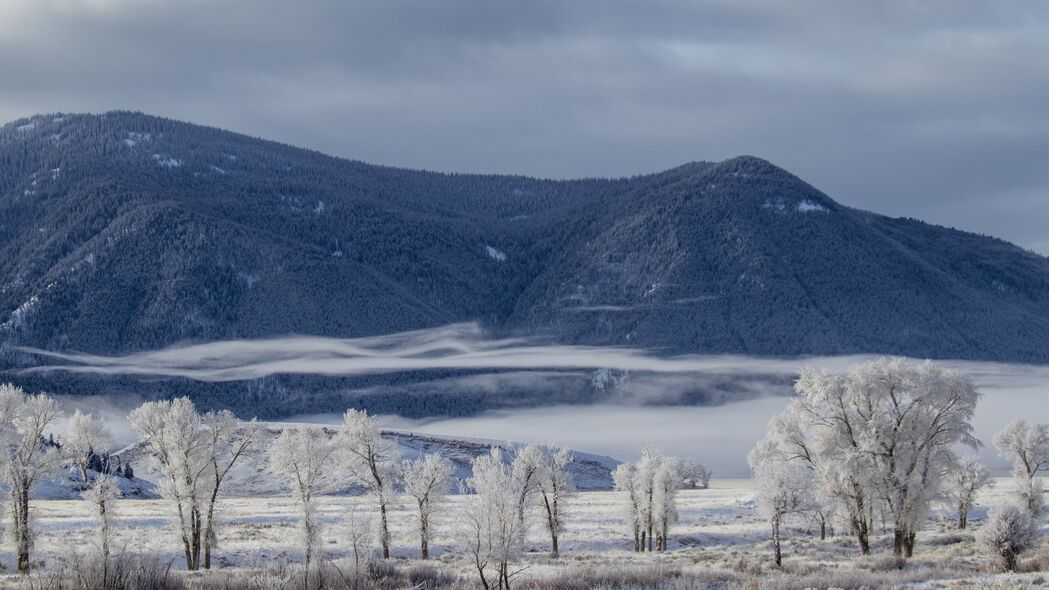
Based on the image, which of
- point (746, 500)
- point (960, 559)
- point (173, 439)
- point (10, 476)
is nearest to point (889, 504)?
point (960, 559)

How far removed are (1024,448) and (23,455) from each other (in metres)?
75.7

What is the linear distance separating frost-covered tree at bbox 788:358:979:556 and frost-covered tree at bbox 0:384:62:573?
4362 cm

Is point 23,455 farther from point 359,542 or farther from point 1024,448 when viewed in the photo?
point 1024,448

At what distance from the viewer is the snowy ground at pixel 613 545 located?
2184 inches

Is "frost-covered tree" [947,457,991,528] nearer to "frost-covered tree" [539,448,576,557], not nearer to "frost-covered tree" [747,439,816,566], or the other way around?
"frost-covered tree" [747,439,816,566]

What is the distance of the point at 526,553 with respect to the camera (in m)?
85.8

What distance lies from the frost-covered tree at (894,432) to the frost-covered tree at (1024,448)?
41.9 metres

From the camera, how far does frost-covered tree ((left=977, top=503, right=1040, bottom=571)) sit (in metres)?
55.2

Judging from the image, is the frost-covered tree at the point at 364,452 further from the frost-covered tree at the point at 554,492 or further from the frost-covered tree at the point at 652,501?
the frost-covered tree at the point at 652,501

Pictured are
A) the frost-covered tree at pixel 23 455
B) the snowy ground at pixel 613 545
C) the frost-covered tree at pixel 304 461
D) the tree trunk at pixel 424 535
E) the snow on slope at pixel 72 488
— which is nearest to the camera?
the snowy ground at pixel 613 545

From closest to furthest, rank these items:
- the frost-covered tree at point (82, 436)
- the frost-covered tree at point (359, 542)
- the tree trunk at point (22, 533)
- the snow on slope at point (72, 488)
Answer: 1. the frost-covered tree at point (359, 542)
2. the tree trunk at point (22, 533)
3. the frost-covered tree at point (82, 436)
4. the snow on slope at point (72, 488)

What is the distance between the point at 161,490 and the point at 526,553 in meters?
24.9

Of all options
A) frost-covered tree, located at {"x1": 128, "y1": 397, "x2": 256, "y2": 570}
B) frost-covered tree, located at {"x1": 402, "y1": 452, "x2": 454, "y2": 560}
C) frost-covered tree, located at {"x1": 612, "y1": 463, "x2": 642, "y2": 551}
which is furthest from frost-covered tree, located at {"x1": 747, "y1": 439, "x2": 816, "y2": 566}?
frost-covered tree, located at {"x1": 128, "y1": 397, "x2": 256, "y2": 570}

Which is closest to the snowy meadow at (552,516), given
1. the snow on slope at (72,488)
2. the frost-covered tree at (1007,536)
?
the frost-covered tree at (1007,536)
